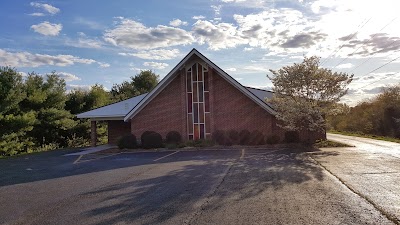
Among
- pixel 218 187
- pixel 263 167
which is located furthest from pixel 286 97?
pixel 218 187

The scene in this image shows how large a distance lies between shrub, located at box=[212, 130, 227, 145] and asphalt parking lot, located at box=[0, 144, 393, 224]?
1127cm

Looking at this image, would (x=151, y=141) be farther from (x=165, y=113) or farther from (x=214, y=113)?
(x=214, y=113)

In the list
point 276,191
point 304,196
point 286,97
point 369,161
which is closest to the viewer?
point 304,196

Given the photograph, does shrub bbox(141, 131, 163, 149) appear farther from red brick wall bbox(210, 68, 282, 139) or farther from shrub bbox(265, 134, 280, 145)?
shrub bbox(265, 134, 280, 145)

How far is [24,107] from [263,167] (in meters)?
26.4

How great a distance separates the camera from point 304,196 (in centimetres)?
758

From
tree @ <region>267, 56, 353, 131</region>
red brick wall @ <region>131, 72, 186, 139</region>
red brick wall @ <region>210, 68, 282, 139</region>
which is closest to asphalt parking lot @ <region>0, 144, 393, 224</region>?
tree @ <region>267, 56, 353, 131</region>

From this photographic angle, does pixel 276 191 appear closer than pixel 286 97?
Yes

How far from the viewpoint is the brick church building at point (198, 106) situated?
24.6 metres

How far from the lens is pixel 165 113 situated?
85.7 feet

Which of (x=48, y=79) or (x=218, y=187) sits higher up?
(x=48, y=79)

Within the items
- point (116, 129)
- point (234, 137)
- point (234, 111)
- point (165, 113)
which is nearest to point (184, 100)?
point (165, 113)

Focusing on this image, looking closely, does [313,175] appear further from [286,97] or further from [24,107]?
[24,107]

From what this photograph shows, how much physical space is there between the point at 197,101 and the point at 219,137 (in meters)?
3.64
